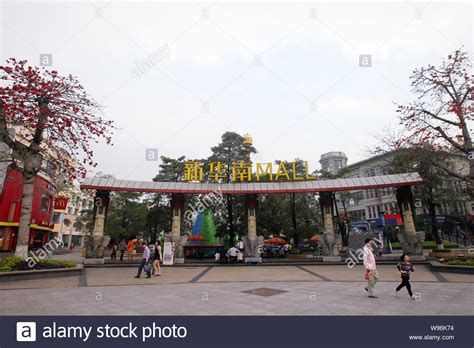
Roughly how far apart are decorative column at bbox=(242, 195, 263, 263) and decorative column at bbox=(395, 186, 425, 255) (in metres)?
10.1

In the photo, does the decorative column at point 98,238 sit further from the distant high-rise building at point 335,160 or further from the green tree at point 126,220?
the distant high-rise building at point 335,160

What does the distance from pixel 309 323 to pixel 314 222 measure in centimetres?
2910

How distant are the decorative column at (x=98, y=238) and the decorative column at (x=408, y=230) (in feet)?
69.0

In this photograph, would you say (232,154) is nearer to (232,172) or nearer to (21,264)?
(232,172)

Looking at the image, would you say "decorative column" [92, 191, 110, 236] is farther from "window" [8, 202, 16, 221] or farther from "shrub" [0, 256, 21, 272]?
"window" [8, 202, 16, 221]

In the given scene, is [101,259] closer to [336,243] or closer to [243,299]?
[243,299]

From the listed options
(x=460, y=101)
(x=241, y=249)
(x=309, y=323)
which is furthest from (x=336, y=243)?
(x=309, y=323)

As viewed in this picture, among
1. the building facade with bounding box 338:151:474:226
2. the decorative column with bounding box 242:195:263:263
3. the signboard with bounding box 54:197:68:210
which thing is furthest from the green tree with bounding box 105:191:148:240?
the building facade with bounding box 338:151:474:226

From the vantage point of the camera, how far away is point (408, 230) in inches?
727

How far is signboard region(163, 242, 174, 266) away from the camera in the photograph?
18.4 meters

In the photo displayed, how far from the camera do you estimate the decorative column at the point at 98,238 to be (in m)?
18.3

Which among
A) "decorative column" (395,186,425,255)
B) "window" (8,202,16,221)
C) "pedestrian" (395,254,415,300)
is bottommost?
"pedestrian" (395,254,415,300)

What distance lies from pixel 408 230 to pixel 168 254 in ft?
55.7

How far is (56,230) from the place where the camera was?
159 feet
